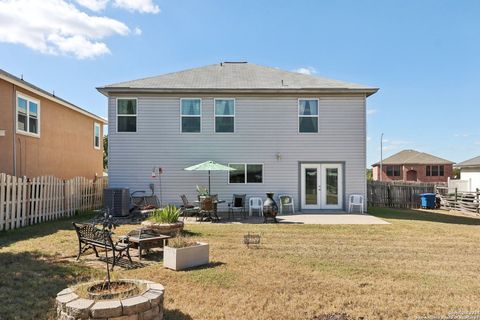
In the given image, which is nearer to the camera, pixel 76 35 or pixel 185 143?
pixel 76 35

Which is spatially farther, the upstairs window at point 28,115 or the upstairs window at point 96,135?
the upstairs window at point 96,135

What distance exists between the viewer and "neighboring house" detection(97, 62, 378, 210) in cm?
1605

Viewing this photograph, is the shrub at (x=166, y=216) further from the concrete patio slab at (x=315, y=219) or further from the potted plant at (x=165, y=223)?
the concrete patio slab at (x=315, y=219)

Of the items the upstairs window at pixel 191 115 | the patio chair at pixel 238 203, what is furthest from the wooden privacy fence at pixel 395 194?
the upstairs window at pixel 191 115

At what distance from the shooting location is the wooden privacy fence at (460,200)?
59.7 feet

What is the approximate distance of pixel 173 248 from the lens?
6.89m

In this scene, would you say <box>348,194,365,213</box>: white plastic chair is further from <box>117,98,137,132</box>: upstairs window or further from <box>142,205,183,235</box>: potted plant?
<box>117,98,137,132</box>: upstairs window

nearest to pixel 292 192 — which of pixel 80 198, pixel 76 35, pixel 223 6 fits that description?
pixel 223 6

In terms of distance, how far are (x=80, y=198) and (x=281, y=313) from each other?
13.8m

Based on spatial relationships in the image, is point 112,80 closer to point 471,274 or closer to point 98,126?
point 98,126

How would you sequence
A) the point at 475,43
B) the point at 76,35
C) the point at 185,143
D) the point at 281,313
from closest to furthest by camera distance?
the point at 281,313
the point at 76,35
the point at 185,143
the point at 475,43

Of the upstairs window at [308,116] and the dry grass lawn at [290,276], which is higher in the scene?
the upstairs window at [308,116]

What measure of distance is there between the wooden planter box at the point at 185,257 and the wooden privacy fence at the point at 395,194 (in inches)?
663

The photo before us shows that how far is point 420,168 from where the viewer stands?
153 feet
